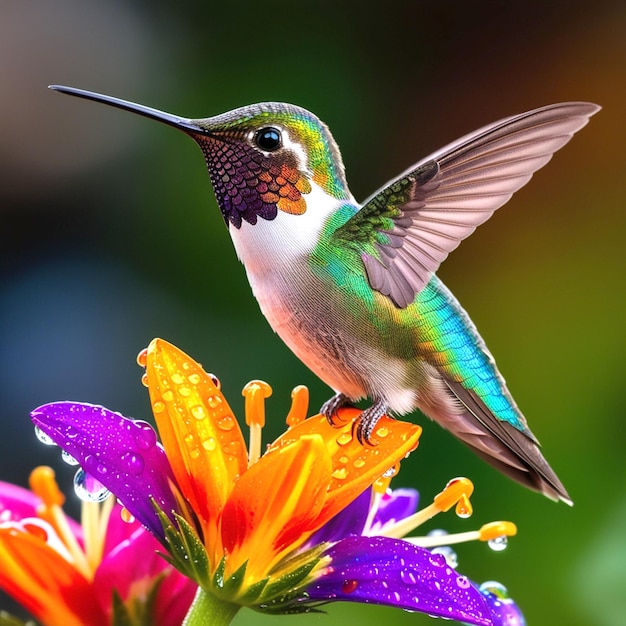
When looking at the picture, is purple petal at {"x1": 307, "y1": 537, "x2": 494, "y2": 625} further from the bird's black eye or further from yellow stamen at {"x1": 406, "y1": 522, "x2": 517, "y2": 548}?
the bird's black eye

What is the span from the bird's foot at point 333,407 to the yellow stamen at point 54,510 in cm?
15

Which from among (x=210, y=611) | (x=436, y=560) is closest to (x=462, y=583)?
(x=436, y=560)

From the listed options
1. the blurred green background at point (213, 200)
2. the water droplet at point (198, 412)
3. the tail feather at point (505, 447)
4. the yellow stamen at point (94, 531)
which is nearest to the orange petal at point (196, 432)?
the water droplet at point (198, 412)

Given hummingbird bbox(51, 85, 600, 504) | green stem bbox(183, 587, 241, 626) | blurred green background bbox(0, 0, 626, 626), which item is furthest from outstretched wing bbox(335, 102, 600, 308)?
blurred green background bbox(0, 0, 626, 626)

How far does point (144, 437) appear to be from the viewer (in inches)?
18.7

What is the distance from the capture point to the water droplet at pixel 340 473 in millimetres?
476

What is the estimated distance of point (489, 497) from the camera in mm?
1112

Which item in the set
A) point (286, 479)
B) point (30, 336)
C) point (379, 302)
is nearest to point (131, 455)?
point (286, 479)

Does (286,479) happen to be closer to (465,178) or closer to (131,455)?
(131,455)

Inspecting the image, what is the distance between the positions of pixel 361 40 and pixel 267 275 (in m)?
0.91

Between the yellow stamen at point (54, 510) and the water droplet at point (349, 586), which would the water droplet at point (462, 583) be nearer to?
the water droplet at point (349, 586)

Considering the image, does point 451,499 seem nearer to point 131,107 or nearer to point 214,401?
point 214,401

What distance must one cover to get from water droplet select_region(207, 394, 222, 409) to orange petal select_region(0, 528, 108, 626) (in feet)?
0.36

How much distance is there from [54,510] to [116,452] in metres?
0.12
